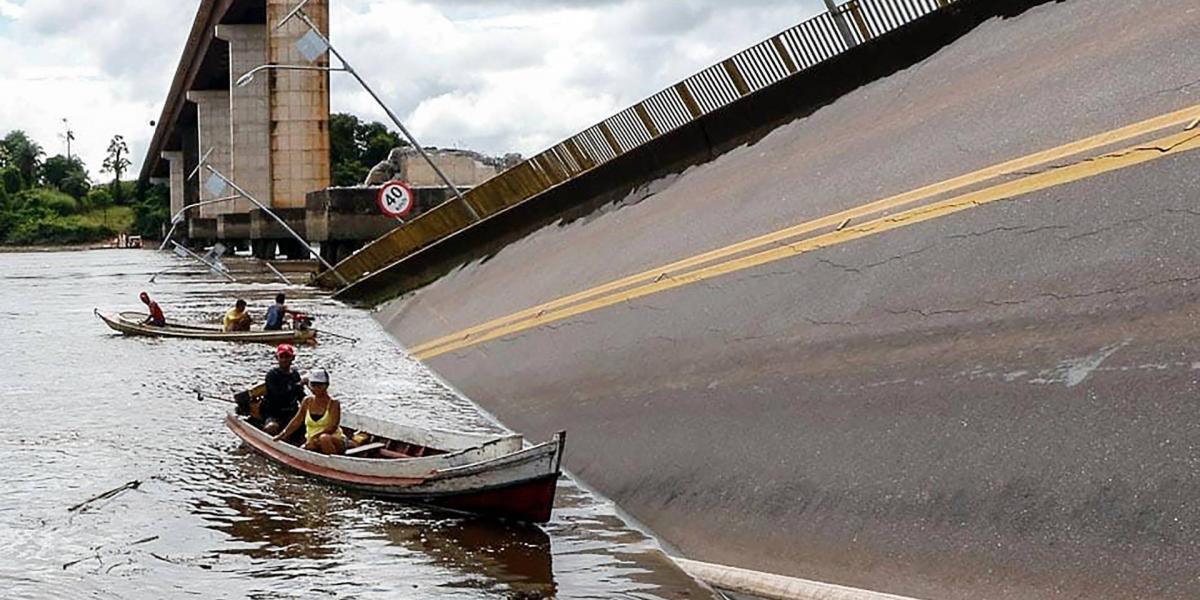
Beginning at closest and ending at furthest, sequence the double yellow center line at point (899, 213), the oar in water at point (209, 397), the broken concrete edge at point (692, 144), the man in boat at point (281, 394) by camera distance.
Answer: the double yellow center line at point (899, 213)
the broken concrete edge at point (692, 144)
the man in boat at point (281, 394)
the oar in water at point (209, 397)

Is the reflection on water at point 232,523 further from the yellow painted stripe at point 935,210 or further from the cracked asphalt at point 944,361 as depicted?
the yellow painted stripe at point 935,210

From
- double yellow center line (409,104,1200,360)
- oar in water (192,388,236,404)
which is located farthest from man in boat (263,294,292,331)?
double yellow center line (409,104,1200,360)

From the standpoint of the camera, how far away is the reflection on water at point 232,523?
13828 mm

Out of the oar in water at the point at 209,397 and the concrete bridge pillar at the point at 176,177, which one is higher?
the concrete bridge pillar at the point at 176,177

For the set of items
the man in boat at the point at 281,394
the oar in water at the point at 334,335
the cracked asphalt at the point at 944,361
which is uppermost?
the man in boat at the point at 281,394

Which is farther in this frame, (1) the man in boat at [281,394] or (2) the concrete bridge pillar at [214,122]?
(2) the concrete bridge pillar at [214,122]

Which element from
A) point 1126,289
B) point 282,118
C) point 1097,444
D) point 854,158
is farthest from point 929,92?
point 282,118

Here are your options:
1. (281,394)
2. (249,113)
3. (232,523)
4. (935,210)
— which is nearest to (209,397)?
(281,394)

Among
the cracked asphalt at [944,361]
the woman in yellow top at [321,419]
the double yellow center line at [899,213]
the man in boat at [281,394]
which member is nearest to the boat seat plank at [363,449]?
the woman in yellow top at [321,419]

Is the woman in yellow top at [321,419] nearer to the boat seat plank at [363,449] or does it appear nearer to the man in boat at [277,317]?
the boat seat plank at [363,449]

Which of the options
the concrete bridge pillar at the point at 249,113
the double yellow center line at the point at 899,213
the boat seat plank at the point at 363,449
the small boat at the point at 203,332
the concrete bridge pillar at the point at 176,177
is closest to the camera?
the double yellow center line at the point at 899,213

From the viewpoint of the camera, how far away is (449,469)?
15922 mm

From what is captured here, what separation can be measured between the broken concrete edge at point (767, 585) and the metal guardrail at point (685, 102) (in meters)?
10.7

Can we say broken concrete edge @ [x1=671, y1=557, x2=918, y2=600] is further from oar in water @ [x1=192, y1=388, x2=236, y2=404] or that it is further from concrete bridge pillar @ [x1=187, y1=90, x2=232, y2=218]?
concrete bridge pillar @ [x1=187, y1=90, x2=232, y2=218]
